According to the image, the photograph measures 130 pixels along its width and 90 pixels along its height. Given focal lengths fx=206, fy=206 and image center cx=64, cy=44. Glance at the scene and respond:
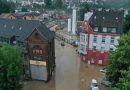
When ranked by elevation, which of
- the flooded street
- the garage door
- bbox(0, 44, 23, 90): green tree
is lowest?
the flooded street

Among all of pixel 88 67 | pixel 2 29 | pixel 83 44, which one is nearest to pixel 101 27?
pixel 83 44

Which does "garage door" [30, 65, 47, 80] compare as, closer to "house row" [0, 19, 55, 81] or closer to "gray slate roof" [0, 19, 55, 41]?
"house row" [0, 19, 55, 81]

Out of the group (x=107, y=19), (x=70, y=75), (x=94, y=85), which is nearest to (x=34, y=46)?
(x=70, y=75)

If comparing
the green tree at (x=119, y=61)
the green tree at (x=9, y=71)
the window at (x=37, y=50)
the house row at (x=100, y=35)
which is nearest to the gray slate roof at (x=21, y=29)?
the window at (x=37, y=50)

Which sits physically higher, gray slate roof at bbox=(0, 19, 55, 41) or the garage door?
gray slate roof at bbox=(0, 19, 55, 41)

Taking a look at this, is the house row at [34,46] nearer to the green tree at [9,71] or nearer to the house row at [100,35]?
the green tree at [9,71]

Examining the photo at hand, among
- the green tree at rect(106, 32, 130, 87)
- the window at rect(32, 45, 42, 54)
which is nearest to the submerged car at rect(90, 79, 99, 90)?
the green tree at rect(106, 32, 130, 87)

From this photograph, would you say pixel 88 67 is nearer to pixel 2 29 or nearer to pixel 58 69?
pixel 58 69
